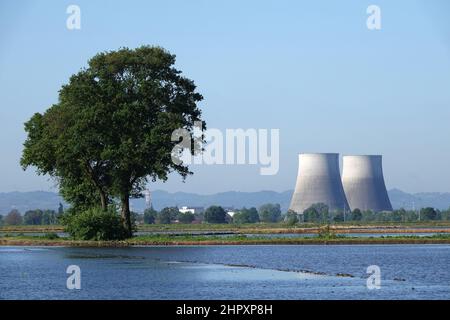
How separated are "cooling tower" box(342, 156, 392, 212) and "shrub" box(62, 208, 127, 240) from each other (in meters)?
89.9

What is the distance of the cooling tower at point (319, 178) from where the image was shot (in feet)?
518

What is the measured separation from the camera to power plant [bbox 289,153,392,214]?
159 m

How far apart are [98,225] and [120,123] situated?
763cm

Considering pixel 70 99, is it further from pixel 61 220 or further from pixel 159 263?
pixel 159 263

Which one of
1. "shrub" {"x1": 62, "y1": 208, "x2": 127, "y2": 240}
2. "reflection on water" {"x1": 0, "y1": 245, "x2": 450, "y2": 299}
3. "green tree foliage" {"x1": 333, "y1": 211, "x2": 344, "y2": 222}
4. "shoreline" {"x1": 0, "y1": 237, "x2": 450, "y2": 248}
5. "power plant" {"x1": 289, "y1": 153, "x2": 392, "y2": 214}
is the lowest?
"reflection on water" {"x1": 0, "y1": 245, "x2": 450, "y2": 299}

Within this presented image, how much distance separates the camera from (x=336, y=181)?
530 ft

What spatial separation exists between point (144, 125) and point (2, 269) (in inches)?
1016

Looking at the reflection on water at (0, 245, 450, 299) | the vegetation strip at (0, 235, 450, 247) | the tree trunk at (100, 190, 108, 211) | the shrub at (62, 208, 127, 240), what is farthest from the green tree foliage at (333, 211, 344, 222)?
the reflection on water at (0, 245, 450, 299)

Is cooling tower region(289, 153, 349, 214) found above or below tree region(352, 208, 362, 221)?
above

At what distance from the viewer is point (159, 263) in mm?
55375

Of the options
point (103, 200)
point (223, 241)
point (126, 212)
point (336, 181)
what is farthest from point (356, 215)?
point (103, 200)

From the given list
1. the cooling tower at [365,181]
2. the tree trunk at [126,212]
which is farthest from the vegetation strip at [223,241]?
the cooling tower at [365,181]

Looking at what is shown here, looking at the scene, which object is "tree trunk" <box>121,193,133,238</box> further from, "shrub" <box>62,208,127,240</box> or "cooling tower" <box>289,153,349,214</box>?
"cooling tower" <box>289,153,349,214</box>
